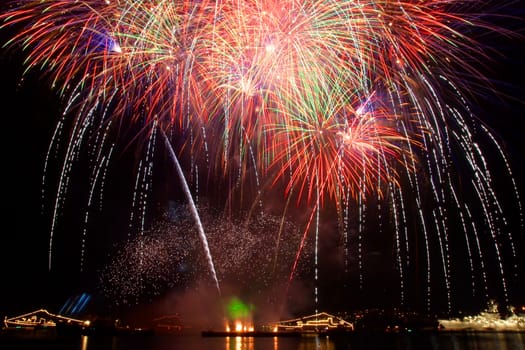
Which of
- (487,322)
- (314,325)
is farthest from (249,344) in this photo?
(487,322)

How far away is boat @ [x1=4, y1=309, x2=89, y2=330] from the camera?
8419 centimetres

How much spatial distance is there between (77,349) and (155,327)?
7804 cm

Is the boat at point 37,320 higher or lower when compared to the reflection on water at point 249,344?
higher

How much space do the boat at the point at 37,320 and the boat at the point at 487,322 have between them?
324 ft

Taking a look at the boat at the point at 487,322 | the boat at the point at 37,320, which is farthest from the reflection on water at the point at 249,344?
the boat at the point at 487,322

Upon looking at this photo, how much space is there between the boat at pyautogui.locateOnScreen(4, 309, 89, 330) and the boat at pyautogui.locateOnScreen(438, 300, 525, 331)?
98.8 m

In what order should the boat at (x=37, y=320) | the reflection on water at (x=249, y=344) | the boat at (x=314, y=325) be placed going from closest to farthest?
the reflection on water at (x=249, y=344), the boat at (x=37, y=320), the boat at (x=314, y=325)

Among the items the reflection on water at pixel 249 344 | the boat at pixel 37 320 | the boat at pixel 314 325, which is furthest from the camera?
the boat at pixel 314 325

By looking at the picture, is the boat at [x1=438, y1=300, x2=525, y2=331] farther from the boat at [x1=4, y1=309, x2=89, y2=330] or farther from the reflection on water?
the boat at [x1=4, y1=309, x2=89, y2=330]

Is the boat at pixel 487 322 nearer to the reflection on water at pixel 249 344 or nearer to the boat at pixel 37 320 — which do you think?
the reflection on water at pixel 249 344

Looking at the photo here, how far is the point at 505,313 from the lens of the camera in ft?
409

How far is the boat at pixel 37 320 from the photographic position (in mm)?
84188

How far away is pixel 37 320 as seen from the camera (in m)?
89.8

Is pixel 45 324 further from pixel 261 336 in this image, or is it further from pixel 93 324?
pixel 261 336
